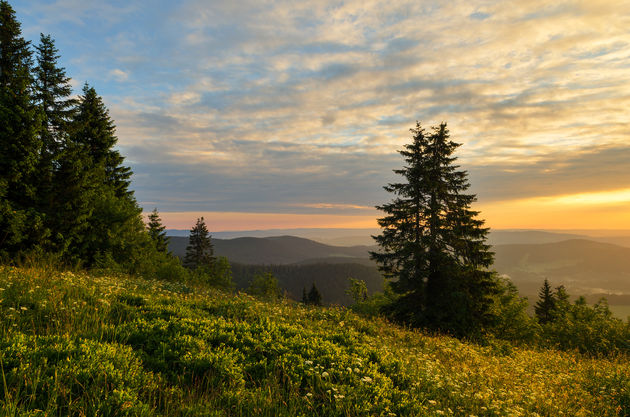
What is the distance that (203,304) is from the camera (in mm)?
8102

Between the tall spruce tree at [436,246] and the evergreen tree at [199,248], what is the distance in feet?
168

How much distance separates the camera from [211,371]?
4.68 m

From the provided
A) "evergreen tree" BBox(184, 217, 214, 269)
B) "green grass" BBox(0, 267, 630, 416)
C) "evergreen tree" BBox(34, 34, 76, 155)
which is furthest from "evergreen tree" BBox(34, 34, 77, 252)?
"evergreen tree" BBox(184, 217, 214, 269)

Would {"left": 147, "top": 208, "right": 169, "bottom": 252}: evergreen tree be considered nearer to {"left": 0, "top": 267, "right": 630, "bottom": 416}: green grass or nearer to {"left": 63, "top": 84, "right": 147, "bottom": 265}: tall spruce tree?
{"left": 63, "top": 84, "right": 147, "bottom": 265}: tall spruce tree

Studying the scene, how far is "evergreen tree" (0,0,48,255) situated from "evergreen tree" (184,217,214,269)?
45024mm

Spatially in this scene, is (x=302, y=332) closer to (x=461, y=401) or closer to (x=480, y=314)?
(x=461, y=401)

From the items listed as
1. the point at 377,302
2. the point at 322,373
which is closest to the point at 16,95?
the point at 322,373

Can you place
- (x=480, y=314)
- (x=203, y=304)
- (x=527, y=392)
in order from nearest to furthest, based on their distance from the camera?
1. (x=527, y=392)
2. (x=203, y=304)
3. (x=480, y=314)

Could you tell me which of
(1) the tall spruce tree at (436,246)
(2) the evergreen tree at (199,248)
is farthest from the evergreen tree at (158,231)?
(1) the tall spruce tree at (436,246)

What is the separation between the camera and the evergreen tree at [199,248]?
64.4 metres

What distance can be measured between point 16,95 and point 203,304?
21969 millimetres

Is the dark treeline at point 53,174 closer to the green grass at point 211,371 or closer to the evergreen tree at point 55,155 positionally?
the evergreen tree at point 55,155

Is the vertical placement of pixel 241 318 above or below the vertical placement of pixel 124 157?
below

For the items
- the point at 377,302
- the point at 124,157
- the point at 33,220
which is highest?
the point at 124,157
